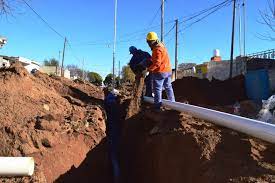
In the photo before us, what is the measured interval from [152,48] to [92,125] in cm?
214

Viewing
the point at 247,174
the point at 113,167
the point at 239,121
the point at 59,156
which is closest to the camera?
the point at 247,174

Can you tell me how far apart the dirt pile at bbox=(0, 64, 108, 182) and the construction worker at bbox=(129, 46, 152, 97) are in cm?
168

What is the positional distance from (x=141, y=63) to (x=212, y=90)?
6786 mm

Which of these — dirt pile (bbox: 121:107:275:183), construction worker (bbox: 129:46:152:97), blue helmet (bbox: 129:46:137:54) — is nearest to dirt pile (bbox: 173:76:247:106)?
construction worker (bbox: 129:46:152:97)

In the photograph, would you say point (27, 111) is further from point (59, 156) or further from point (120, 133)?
point (120, 133)

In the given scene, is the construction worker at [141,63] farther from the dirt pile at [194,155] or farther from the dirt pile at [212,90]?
the dirt pile at [212,90]

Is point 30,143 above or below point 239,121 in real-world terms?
below

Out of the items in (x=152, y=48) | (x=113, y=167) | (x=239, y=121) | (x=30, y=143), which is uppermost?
(x=152, y=48)

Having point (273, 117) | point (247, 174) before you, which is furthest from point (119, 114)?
point (247, 174)

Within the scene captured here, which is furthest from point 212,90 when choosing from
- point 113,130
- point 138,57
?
point 113,130

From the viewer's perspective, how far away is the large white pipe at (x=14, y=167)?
5.22 m

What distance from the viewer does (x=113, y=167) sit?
8477 mm

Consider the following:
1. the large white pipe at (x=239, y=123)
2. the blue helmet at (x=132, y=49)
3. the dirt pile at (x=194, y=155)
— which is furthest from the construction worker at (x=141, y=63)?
the large white pipe at (x=239, y=123)

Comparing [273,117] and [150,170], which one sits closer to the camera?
[150,170]
